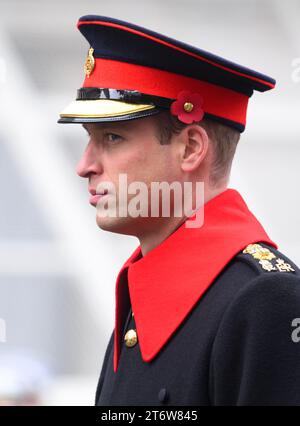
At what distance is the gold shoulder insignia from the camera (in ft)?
8.75

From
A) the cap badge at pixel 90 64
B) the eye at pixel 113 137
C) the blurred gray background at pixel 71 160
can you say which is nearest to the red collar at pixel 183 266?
the eye at pixel 113 137

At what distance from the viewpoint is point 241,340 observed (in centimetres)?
256

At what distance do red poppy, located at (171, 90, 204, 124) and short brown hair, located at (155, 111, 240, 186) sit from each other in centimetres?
2

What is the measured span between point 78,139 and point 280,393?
505 centimetres

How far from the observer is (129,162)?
2.82m

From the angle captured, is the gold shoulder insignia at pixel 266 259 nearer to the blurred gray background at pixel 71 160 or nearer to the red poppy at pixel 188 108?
the red poppy at pixel 188 108

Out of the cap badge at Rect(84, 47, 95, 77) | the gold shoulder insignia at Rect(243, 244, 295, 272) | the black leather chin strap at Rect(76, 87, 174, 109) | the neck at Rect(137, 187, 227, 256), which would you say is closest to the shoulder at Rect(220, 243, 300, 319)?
the gold shoulder insignia at Rect(243, 244, 295, 272)

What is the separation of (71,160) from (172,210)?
15.1 ft

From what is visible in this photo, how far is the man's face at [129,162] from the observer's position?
111 inches

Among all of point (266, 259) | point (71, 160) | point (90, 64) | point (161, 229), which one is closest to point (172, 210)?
point (161, 229)

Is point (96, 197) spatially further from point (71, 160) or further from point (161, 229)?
point (71, 160)

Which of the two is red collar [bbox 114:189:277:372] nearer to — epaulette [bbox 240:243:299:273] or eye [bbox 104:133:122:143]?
epaulette [bbox 240:243:299:273]

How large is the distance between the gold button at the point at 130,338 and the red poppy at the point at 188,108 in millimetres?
537
